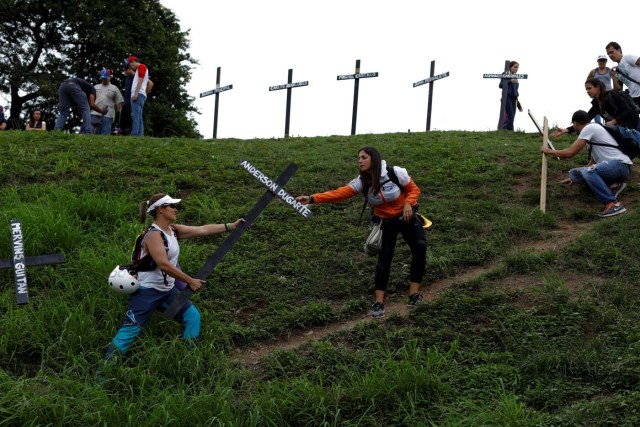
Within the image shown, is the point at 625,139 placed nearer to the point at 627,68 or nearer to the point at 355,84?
the point at 627,68

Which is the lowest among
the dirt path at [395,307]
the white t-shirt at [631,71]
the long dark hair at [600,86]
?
the dirt path at [395,307]

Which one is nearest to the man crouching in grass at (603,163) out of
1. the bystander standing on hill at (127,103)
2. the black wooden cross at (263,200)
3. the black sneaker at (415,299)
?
the black sneaker at (415,299)

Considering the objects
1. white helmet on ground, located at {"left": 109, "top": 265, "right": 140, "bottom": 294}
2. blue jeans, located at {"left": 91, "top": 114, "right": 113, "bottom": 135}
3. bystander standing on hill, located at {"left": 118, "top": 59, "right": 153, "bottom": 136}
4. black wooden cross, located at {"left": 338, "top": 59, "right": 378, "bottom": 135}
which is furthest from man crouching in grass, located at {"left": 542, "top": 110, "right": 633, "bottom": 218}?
blue jeans, located at {"left": 91, "top": 114, "right": 113, "bottom": 135}

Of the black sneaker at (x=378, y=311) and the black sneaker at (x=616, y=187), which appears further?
the black sneaker at (x=616, y=187)

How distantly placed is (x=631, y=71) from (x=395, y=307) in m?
5.93

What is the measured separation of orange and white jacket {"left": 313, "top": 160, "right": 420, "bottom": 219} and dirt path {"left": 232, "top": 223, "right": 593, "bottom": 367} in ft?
3.07

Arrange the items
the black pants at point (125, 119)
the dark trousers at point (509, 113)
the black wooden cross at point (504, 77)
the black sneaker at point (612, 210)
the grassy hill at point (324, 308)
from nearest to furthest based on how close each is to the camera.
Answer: the grassy hill at point (324, 308)
the black sneaker at point (612, 210)
the black pants at point (125, 119)
the black wooden cross at point (504, 77)
the dark trousers at point (509, 113)

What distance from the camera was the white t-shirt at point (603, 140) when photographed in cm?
884

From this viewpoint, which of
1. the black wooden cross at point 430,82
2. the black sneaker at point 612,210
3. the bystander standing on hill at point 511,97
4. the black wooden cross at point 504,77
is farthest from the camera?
the black wooden cross at point 430,82

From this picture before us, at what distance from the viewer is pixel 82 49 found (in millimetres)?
25469

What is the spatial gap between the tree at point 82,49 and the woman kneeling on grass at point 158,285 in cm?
1896

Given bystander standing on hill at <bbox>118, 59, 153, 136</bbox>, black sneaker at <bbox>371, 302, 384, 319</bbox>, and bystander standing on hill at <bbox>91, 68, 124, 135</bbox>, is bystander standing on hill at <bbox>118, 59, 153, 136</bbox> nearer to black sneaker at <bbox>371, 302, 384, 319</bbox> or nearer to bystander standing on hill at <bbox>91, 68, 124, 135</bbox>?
bystander standing on hill at <bbox>91, 68, 124, 135</bbox>

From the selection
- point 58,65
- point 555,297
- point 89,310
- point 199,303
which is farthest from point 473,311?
point 58,65

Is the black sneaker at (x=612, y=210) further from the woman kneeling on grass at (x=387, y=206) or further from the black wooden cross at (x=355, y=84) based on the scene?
the black wooden cross at (x=355, y=84)
